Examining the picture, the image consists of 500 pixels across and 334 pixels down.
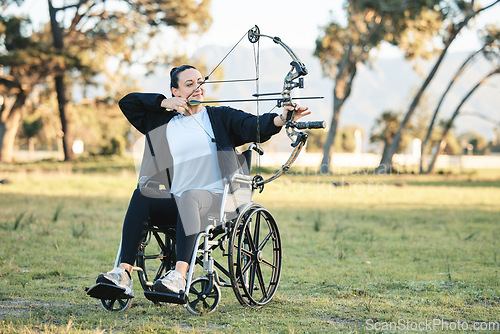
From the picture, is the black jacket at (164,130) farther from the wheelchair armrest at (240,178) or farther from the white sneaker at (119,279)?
the white sneaker at (119,279)

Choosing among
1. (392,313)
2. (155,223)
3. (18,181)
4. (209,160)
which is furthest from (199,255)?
(18,181)

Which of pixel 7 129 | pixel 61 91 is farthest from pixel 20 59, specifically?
pixel 7 129

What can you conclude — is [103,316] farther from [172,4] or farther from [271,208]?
[172,4]

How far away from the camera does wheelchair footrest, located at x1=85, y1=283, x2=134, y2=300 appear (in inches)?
134

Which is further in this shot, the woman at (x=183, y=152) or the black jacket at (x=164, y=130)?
the black jacket at (x=164, y=130)

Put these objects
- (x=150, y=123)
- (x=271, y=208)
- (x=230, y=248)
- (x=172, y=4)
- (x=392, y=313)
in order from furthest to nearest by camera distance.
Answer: (x=172, y=4)
(x=271, y=208)
(x=150, y=123)
(x=392, y=313)
(x=230, y=248)

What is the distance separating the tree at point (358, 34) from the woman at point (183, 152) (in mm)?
20609

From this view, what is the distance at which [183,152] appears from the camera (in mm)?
3934

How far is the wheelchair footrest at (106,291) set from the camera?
11.1ft

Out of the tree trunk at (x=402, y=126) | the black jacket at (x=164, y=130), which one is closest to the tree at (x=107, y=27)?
the tree trunk at (x=402, y=126)

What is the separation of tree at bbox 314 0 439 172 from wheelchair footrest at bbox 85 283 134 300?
21.5 metres

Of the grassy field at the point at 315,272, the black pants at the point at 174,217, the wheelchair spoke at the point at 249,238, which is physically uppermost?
the black pants at the point at 174,217

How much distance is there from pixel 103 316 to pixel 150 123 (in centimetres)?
128

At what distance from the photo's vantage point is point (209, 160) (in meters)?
3.90
